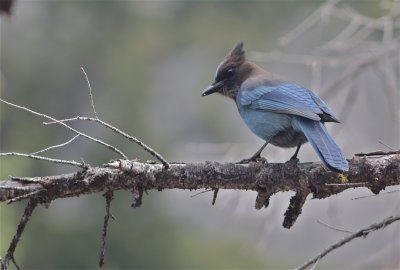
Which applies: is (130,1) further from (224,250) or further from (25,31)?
(224,250)

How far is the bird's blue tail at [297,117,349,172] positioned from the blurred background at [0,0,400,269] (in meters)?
1.45

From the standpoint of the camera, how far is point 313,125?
5.38 meters

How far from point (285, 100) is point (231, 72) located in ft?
3.37

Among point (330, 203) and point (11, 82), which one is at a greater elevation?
point (11, 82)

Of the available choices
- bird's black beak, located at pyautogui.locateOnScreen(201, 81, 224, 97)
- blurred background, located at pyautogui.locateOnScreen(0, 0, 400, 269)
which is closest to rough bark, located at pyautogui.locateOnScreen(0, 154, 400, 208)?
bird's black beak, located at pyautogui.locateOnScreen(201, 81, 224, 97)

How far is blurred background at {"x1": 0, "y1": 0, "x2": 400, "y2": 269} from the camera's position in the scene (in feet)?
51.6

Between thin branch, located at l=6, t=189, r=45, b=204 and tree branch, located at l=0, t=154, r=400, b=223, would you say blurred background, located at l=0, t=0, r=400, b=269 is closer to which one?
tree branch, located at l=0, t=154, r=400, b=223

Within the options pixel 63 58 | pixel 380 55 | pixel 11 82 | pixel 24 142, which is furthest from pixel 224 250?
pixel 380 55

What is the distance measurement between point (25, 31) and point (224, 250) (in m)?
12.0

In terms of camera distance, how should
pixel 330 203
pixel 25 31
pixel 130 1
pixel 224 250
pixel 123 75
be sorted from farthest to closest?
pixel 130 1
pixel 25 31
pixel 123 75
pixel 224 250
pixel 330 203

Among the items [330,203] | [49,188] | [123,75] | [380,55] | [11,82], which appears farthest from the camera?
[123,75]

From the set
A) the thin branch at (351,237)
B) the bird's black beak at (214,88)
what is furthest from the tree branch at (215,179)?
the bird's black beak at (214,88)

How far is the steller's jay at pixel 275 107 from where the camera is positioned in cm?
521

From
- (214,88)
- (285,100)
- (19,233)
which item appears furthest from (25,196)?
(214,88)
